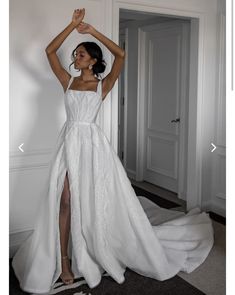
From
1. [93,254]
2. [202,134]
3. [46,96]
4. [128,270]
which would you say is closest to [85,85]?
[46,96]

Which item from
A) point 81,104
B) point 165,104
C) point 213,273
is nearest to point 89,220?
point 81,104

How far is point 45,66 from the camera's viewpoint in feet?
10.0

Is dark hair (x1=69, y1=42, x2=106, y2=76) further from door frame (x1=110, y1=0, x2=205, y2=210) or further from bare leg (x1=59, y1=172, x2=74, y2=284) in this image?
door frame (x1=110, y1=0, x2=205, y2=210)

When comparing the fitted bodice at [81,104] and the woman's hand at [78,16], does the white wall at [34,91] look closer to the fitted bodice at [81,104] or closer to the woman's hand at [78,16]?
the fitted bodice at [81,104]

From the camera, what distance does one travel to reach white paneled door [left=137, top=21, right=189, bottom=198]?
465 cm

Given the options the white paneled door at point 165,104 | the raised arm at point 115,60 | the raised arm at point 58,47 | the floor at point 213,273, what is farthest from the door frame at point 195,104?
the raised arm at point 58,47

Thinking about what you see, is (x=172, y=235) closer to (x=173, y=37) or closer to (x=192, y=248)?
(x=192, y=248)

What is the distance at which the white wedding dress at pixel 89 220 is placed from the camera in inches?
99.0

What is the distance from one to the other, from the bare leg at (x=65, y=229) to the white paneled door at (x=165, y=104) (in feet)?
7.72

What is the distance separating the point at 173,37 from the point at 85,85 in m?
2.49

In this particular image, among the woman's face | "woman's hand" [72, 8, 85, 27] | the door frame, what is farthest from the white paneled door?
"woman's hand" [72, 8, 85, 27]

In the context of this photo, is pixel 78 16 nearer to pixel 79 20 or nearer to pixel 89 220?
pixel 79 20

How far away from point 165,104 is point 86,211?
8.83 ft

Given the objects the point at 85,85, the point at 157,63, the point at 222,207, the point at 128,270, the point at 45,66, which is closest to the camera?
the point at 85,85
